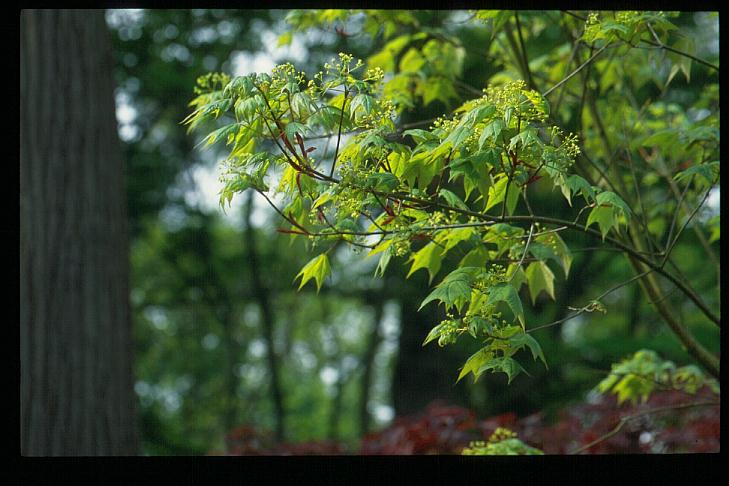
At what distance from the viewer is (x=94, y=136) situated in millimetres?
3650

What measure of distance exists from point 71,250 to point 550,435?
2.55 m

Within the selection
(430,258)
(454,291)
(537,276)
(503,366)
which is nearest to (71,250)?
(430,258)

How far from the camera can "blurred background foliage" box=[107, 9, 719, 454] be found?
7.20m

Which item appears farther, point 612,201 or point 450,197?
point 450,197

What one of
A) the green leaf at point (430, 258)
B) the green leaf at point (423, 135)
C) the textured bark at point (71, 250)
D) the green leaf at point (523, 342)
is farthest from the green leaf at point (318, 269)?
the textured bark at point (71, 250)

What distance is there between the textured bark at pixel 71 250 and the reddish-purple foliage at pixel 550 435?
783 millimetres

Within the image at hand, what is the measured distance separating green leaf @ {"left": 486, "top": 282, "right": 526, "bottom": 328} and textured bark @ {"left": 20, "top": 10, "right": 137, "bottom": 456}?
Answer: 2381 millimetres

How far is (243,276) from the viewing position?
10391 millimetres

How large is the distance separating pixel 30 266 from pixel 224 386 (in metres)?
9.79

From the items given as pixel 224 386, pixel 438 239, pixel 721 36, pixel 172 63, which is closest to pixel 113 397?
pixel 438 239

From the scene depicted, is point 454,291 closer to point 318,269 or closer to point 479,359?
point 479,359

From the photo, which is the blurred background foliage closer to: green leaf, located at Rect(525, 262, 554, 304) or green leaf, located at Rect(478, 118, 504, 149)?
green leaf, located at Rect(525, 262, 554, 304)

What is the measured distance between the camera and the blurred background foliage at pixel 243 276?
7195mm
